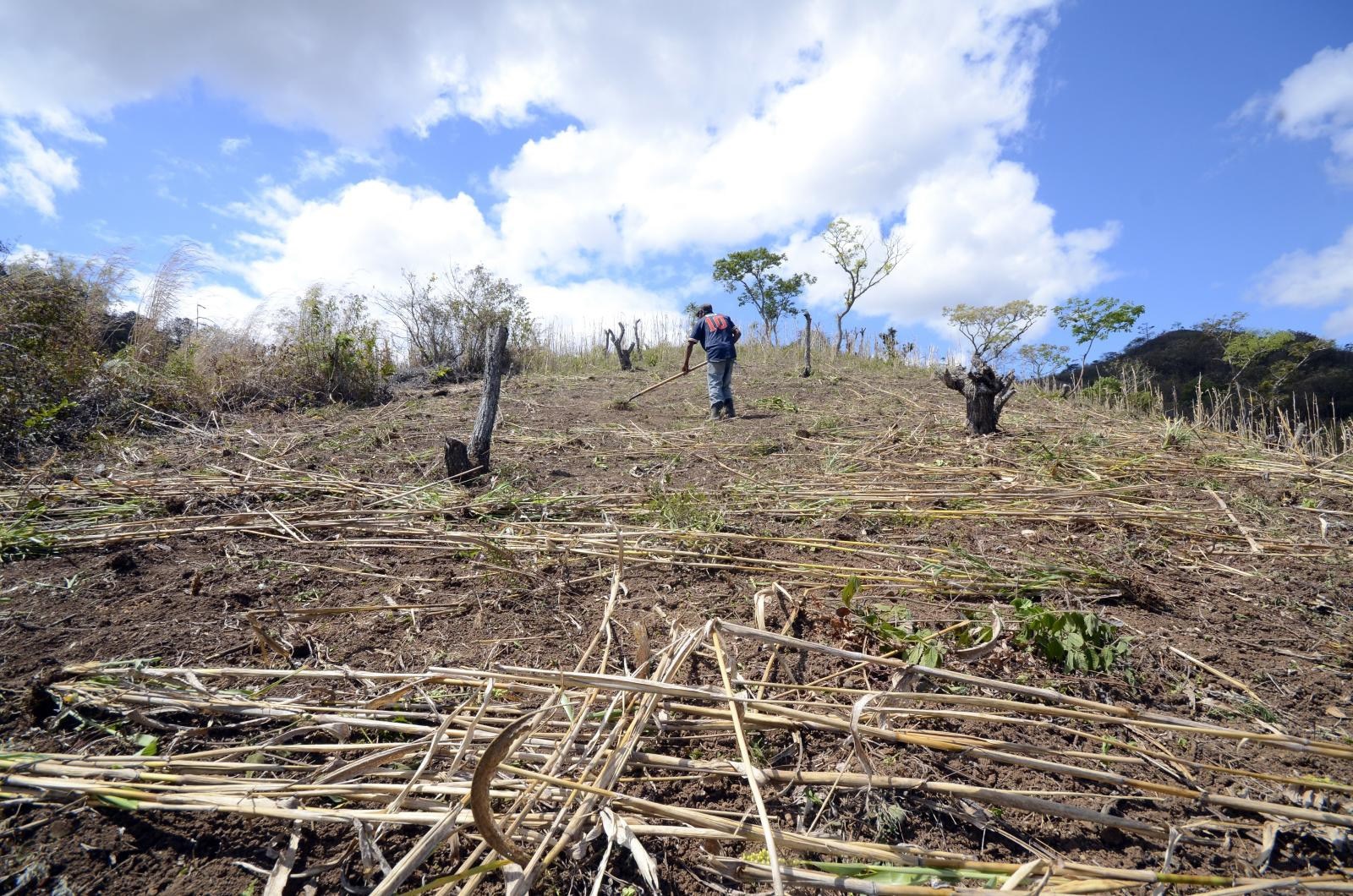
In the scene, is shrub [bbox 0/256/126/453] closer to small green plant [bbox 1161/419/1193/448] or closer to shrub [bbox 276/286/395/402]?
shrub [bbox 276/286/395/402]

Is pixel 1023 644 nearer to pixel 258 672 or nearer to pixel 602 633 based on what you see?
pixel 602 633

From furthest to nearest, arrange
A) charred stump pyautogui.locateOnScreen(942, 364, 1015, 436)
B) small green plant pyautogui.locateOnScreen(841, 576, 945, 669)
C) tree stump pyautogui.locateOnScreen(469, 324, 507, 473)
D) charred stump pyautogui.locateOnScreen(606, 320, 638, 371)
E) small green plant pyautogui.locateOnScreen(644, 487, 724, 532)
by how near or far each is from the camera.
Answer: charred stump pyautogui.locateOnScreen(606, 320, 638, 371) < charred stump pyautogui.locateOnScreen(942, 364, 1015, 436) < tree stump pyautogui.locateOnScreen(469, 324, 507, 473) < small green plant pyautogui.locateOnScreen(644, 487, 724, 532) < small green plant pyautogui.locateOnScreen(841, 576, 945, 669)

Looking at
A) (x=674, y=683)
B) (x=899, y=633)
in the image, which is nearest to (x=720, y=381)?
(x=899, y=633)

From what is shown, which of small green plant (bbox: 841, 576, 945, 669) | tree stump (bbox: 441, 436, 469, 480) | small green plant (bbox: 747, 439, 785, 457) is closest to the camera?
small green plant (bbox: 841, 576, 945, 669)

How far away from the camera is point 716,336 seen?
8.28 metres

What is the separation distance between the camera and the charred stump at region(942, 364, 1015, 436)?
5852 millimetres

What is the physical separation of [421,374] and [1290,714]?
1225 centimetres

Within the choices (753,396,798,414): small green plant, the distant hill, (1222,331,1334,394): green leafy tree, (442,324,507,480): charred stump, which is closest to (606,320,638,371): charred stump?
(753,396,798,414): small green plant

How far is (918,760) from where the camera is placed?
1.54 m

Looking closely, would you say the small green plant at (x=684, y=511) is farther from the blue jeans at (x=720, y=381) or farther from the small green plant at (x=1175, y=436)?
the small green plant at (x=1175, y=436)

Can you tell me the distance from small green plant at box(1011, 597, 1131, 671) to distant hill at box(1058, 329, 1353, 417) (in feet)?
74.4

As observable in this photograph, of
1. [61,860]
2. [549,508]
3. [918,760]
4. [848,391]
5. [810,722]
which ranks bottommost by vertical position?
[61,860]

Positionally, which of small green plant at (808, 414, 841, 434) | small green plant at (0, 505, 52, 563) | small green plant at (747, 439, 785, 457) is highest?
small green plant at (808, 414, 841, 434)

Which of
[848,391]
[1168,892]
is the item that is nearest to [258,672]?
[1168,892]
